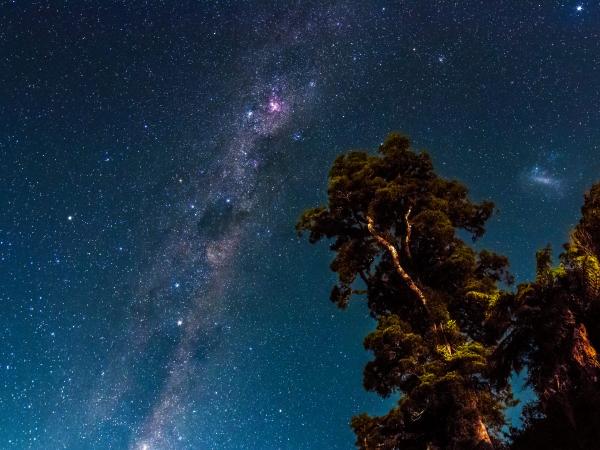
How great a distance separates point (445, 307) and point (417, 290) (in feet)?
3.10

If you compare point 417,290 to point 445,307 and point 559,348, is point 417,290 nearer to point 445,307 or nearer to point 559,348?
point 445,307

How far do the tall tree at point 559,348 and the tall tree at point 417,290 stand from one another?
737mm

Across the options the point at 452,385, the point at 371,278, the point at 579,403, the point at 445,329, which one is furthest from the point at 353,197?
the point at 579,403

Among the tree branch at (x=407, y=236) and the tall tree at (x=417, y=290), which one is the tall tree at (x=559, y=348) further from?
the tree branch at (x=407, y=236)

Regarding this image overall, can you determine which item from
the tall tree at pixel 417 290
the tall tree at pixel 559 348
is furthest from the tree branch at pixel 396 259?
the tall tree at pixel 559 348

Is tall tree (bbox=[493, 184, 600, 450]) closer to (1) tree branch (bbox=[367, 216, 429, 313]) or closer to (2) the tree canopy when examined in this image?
(2) the tree canopy

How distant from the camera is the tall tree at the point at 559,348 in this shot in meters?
7.49

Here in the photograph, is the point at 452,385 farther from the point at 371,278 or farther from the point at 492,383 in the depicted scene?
the point at 371,278

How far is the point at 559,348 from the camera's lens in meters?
8.05

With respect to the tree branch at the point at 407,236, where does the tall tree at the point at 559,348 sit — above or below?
below

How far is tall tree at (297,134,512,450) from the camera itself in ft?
34.4

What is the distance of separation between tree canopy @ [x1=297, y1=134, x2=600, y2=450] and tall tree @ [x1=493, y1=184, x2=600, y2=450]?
0.02 metres

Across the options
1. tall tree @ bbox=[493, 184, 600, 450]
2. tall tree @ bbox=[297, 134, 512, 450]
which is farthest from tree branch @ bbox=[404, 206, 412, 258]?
tall tree @ bbox=[493, 184, 600, 450]

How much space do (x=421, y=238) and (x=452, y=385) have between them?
5268 millimetres
